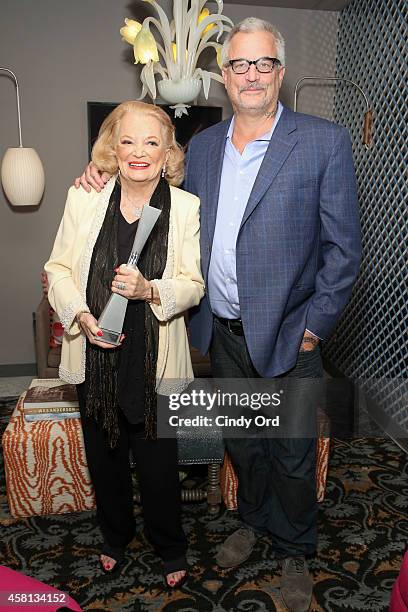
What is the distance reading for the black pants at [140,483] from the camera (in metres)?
1.98

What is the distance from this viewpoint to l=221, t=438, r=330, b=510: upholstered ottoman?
2.50 m

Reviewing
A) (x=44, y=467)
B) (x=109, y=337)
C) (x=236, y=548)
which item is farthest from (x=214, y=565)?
(x=109, y=337)

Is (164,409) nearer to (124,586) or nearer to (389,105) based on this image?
(124,586)

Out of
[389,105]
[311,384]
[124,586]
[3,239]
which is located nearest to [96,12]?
[3,239]

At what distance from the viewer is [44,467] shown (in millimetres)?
2426

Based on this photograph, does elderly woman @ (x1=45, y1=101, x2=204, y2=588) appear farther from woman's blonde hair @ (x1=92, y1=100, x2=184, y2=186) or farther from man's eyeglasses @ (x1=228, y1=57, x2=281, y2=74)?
man's eyeglasses @ (x1=228, y1=57, x2=281, y2=74)

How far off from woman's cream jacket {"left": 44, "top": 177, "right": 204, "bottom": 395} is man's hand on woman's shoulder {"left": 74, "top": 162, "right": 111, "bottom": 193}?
0.01m

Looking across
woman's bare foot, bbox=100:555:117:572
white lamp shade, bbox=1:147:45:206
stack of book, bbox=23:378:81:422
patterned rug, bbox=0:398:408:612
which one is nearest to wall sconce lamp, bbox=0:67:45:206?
white lamp shade, bbox=1:147:45:206

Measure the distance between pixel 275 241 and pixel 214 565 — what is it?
121 centimetres

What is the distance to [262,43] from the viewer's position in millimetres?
1784

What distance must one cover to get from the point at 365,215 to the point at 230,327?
196 cm

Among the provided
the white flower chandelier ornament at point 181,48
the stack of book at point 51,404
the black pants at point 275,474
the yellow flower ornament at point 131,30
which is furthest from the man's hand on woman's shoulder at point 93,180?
the yellow flower ornament at point 131,30

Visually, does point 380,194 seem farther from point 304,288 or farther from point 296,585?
point 296,585

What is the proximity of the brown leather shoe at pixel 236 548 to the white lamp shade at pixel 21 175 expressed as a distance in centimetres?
220
